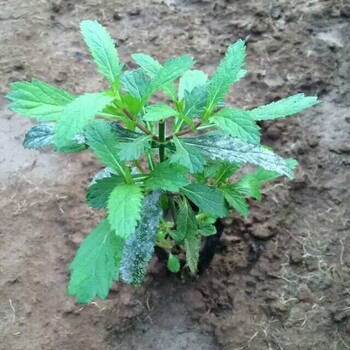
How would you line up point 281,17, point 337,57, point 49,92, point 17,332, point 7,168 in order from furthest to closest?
point 281,17 → point 337,57 → point 7,168 → point 17,332 → point 49,92

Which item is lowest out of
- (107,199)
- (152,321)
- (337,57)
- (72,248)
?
(152,321)

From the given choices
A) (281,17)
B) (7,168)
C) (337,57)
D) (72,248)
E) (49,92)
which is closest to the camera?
(49,92)

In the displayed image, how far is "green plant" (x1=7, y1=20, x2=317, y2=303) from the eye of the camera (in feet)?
4.21

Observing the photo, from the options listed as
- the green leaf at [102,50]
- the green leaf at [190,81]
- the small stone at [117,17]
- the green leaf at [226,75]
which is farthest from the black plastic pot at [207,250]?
the small stone at [117,17]

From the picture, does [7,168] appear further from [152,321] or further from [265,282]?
[265,282]

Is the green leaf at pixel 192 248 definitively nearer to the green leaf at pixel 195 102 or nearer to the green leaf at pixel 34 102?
the green leaf at pixel 195 102

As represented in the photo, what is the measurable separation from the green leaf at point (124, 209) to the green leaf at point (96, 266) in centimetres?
13

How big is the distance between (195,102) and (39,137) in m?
0.46

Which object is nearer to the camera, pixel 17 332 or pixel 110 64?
pixel 110 64

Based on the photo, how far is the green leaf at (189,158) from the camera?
1.33 m

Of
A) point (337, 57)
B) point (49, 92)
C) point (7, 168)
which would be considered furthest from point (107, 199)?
point (337, 57)

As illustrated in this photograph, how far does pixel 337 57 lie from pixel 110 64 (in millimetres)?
1595

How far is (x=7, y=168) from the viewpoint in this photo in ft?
7.82

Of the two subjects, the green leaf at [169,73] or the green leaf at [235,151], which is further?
the green leaf at [235,151]
